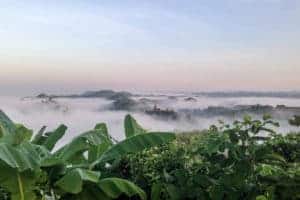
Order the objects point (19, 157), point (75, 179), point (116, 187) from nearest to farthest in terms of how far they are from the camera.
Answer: point (19, 157) → point (75, 179) → point (116, 187)

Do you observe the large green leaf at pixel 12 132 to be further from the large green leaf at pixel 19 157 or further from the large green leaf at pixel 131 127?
the large green leaf at pixel 131 127

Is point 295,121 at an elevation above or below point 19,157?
above

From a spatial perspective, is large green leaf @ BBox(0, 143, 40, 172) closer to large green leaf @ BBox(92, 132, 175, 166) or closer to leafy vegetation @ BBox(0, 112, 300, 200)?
leafy vegetation @ BBox(0, 112, 300, 200)

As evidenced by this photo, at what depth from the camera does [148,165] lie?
3.31 meters

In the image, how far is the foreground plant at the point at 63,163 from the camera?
2828mm

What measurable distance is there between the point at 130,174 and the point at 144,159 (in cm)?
14

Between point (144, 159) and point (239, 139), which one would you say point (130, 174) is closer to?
point (144, 159)

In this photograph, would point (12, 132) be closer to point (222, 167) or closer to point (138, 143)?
point (138, 143)

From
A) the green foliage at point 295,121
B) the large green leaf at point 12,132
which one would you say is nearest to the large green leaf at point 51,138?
the large green leaf at point 12,132

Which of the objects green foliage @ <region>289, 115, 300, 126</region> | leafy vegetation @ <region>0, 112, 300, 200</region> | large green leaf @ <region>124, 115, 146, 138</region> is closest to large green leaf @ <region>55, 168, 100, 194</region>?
leafy vegetation @ <region>0, 112, 300, 200</region>

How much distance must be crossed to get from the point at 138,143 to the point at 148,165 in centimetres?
26

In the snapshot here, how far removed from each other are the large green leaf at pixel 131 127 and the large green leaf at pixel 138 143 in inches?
11.2

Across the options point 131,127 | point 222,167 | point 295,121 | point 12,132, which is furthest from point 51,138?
point 295,121

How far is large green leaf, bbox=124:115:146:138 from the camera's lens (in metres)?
3.44
